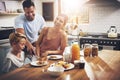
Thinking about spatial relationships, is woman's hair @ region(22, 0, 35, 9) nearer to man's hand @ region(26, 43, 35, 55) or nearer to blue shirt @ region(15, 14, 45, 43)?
blue shirt @ region(15, 14, 45, 43)

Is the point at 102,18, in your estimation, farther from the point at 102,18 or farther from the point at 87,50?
the point at 87,50

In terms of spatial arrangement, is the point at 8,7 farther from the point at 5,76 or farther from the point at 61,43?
the point at 5,76

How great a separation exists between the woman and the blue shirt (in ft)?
0.27

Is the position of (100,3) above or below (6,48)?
above

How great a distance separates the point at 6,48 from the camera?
2.25 meters

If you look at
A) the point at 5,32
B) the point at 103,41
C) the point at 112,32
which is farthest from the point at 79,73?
the point at 112,32

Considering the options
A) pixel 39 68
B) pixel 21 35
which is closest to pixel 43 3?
pixel 21 35

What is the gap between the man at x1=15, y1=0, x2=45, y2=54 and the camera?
238cm

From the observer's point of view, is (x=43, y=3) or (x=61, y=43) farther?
(x=43, y=3)

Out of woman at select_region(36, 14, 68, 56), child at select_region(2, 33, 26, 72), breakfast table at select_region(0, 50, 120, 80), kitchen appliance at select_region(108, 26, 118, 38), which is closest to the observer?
breakfast table at select_region(0, 50, 120, 80)

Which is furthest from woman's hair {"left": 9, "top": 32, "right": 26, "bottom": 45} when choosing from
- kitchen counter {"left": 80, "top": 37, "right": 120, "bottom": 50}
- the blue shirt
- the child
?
kitchen counter {"left": 80, "top": 37, "right": 120, "bottom": 50}

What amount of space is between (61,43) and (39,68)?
2.51 ft

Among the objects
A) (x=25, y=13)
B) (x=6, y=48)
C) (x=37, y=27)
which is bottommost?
(x=6, y=48)

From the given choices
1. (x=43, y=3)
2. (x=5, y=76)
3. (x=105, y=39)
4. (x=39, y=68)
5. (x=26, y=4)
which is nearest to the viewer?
A: (x=5, y=76)
